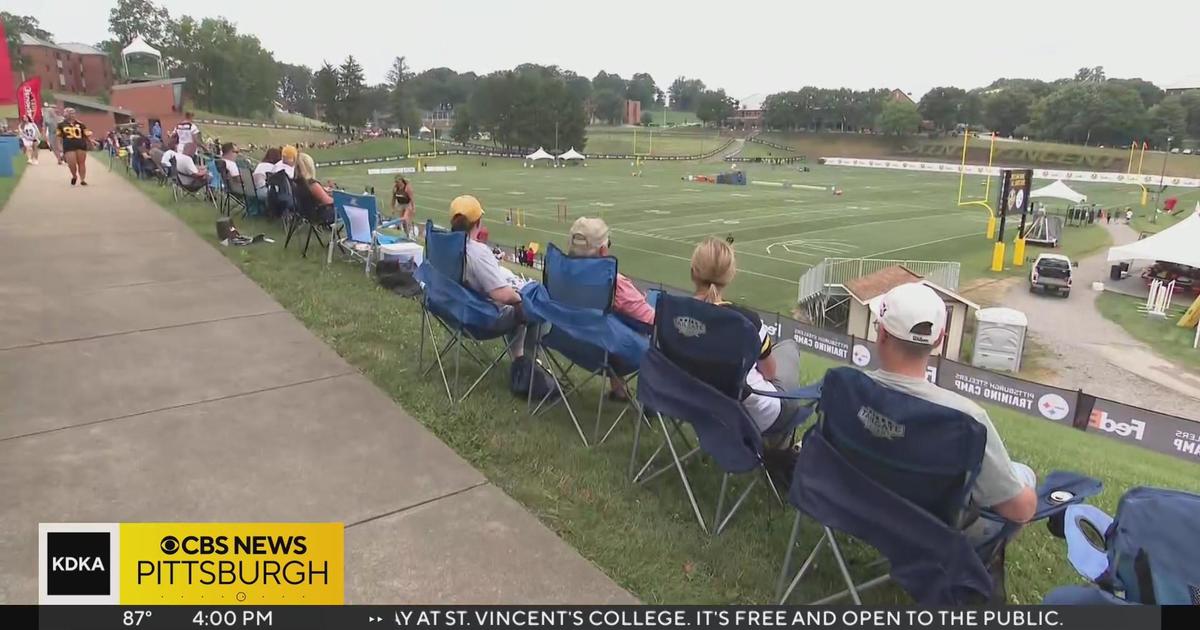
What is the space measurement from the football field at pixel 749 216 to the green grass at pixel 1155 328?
15.2 feet

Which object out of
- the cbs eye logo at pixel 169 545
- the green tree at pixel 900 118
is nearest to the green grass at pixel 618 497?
the cbs eye logo at pixel 169 545

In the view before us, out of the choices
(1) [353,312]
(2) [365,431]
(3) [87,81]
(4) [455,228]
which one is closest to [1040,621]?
(2) [365,431]

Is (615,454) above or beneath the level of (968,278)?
above

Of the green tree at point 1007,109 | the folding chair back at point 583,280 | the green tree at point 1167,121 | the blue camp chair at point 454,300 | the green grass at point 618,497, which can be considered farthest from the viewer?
the green tree at point 1007,109

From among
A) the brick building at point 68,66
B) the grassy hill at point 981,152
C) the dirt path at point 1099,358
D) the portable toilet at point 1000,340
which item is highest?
the brick building at point 68,66

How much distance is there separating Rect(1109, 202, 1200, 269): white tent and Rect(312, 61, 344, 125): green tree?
10476 centimetres

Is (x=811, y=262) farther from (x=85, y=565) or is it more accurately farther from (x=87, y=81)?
(x=87, y=81)

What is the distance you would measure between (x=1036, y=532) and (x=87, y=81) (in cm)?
13197

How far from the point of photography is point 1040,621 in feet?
7.74

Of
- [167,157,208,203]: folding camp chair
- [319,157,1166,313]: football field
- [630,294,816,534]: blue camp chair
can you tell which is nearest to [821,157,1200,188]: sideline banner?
[319,157,1166,313]: football field

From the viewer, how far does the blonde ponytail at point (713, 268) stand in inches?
148

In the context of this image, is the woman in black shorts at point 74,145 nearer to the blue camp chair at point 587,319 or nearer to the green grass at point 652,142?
the blue camp chair at point 587,319

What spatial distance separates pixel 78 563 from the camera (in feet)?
9.22

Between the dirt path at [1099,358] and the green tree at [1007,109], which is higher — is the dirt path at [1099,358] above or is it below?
below
